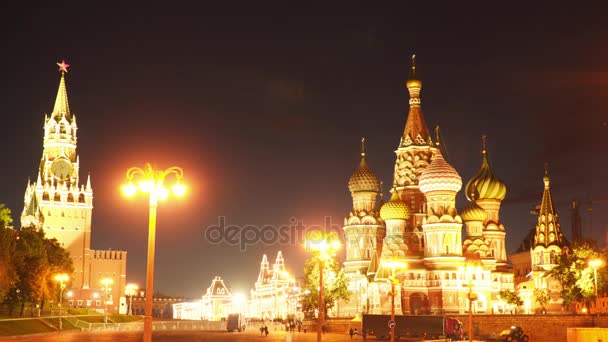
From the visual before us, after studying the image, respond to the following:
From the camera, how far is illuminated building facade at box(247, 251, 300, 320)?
5800 inches

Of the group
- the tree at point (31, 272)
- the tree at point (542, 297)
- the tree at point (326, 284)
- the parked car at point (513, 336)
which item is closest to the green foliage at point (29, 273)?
the tree at point (31, 272)

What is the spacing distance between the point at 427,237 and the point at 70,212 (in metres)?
74.7

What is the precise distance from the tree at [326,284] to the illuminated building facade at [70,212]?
200ft

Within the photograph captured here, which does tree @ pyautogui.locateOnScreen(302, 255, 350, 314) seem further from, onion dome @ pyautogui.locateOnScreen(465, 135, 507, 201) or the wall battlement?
the wall battlement

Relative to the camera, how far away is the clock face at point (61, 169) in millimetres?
138125

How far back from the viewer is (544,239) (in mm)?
84688

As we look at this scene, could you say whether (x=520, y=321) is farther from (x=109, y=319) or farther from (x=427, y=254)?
(x=109, y=319)

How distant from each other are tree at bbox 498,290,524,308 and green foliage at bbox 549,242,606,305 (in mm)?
11944

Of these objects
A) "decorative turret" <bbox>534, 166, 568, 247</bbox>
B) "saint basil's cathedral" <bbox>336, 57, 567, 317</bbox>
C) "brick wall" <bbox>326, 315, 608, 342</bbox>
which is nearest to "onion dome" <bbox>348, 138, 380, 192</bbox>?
"saint basil's cathedral" <bbox>336, 57, 567, 317</bbox>

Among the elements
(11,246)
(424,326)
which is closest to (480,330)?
(424,326)

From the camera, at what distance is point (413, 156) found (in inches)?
3514

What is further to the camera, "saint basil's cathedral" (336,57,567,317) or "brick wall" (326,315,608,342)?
"saint basil's cathedral" (336,57,567,317)

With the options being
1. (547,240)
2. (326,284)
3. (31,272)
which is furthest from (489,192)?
(31,272)

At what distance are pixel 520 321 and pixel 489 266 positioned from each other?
2415 cm
